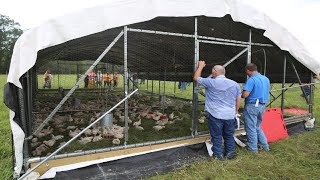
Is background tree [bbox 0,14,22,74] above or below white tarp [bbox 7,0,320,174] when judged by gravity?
above

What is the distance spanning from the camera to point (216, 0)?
4.25 metres

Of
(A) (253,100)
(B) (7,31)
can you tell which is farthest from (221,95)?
(B) (7,31)

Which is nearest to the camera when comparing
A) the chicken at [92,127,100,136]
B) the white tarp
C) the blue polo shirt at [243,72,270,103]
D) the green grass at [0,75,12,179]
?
the white tarp

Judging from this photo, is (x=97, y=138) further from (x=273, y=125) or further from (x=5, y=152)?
(x=273, y=125)

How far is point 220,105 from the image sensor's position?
3986 mm

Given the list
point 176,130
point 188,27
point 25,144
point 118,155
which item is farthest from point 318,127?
point 25,144

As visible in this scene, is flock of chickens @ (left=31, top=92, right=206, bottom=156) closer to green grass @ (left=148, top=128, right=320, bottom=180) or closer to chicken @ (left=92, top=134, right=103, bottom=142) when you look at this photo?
chicken @ (left=92, top=134, right=103, bottom=142)

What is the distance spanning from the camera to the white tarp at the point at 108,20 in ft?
10.2

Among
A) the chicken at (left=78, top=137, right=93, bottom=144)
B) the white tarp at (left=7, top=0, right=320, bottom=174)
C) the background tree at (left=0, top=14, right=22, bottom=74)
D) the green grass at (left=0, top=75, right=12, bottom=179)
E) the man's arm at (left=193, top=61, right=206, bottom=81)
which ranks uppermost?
the background tree at (left=0, top=14, right=22, bottom=74)

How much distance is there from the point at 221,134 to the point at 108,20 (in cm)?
232

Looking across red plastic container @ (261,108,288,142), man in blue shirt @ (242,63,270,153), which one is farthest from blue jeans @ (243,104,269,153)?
red plastic container @ (261,108,288,142)

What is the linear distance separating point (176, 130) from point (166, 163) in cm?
218

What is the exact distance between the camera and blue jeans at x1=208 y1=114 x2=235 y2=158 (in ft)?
13.3

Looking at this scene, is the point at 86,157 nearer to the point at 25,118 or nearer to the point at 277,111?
the point at 25,118
